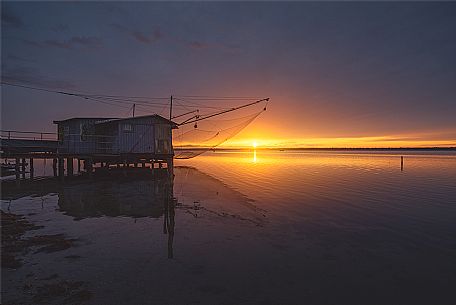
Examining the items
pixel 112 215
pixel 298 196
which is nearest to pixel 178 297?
pixel 112 215

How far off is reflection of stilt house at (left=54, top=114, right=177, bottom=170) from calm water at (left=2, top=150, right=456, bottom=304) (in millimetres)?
14310

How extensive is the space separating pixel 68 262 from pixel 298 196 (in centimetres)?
1812

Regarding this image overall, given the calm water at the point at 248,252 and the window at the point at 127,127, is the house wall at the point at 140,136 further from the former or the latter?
the calm water at the point at 248,252

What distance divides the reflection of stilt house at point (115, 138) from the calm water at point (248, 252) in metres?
14.3

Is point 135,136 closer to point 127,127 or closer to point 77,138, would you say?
point 127,127

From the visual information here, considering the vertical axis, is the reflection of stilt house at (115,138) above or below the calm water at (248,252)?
above

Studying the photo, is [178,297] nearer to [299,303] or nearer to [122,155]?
[299,303]

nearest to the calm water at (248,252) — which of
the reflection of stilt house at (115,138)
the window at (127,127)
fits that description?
the reflection of stilt house at (115,138)

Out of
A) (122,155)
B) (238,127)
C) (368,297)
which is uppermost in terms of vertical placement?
(238,127)

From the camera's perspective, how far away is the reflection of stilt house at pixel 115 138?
33625 millimetres

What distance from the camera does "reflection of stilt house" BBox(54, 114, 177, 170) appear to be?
33.6 meters

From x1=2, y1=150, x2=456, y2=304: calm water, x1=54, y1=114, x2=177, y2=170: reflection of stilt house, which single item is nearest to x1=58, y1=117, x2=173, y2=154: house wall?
x1=54, y1=114, x2=177, y2=170: reflection of stilt house

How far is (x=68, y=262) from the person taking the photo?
30.0ft

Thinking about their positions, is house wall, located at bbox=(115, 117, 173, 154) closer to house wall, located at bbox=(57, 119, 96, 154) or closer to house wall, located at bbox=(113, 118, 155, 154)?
house wall, located at bbox=(113, 118, 155, 154)
